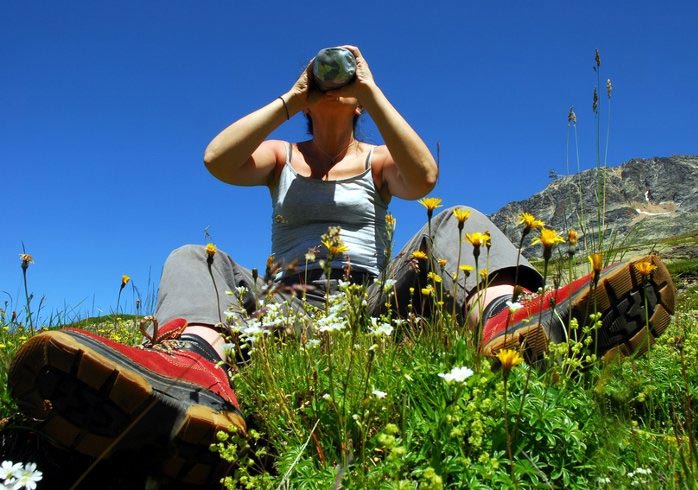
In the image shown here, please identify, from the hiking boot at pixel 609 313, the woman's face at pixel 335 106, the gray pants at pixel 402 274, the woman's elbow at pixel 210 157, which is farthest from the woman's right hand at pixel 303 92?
the hiking boot at pixel 609 313

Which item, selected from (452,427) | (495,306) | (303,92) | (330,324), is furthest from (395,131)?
(452,427)

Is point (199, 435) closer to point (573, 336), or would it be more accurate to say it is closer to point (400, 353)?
point (400, 353)

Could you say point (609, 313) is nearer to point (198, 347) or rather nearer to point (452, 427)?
point (452, 427)

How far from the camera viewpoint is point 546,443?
2109 mm

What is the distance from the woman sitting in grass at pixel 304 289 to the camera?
2.16 metres

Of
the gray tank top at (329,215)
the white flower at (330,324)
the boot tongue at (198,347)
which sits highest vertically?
the gray tank top at (329,215)

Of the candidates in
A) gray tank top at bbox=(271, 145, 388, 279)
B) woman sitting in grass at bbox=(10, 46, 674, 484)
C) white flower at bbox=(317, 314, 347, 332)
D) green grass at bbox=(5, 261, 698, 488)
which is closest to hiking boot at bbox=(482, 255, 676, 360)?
woman sitting in grass at bbox=(10, 46, 674, 484)

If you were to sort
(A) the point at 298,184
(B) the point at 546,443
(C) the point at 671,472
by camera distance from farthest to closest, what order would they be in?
(A) the point at 298,184 < (B) the point at 546,443 < (C) the point at 671,472

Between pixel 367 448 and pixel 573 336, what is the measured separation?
1.37m

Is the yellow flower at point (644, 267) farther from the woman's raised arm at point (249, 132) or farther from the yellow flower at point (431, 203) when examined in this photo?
the woman's raised arm at point (249, 132)

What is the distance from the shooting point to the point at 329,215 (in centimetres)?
505

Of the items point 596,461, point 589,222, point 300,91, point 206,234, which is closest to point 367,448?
point 596,461

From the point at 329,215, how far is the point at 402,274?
45.2 inches

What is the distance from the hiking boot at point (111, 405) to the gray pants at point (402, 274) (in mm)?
1150
